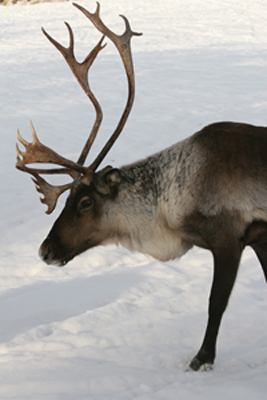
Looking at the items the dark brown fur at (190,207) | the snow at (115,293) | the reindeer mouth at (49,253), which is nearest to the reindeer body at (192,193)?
the dark brown fur at (190,207)

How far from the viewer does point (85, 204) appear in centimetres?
325

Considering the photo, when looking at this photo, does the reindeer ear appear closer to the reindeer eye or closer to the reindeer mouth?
the reindeer eye

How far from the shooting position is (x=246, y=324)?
3.62 m

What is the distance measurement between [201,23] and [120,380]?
13314 millimetres

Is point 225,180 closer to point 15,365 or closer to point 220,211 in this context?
point 220,211

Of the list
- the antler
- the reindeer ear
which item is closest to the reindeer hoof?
the reindeer ear

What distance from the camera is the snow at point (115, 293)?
2.93m

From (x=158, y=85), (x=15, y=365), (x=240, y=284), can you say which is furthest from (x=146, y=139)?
(x=15, y=365)

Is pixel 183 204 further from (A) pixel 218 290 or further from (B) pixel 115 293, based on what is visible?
(B) pixel 115 293

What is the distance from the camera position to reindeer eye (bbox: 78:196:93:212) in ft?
10.6

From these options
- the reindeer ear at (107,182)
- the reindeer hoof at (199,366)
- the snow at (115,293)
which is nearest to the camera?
the snow at (115,293)

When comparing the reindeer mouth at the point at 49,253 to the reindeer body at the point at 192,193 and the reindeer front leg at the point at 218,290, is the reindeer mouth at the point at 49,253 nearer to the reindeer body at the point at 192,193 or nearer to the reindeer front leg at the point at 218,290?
the reindeer body at the point at 192,193

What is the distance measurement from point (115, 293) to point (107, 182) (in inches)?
48.1

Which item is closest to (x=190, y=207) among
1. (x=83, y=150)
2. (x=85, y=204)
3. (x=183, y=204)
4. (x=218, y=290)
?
(x=183, y=204)
